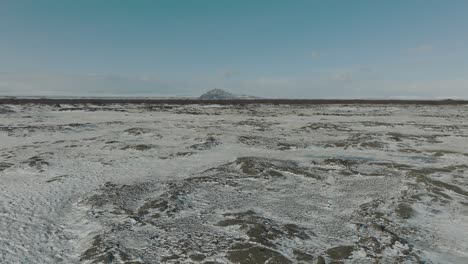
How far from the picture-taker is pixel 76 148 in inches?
1052

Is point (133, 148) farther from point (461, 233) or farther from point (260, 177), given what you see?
point (461, 233)

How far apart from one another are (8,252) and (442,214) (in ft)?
Result: 50.0

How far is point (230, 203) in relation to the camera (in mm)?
15031

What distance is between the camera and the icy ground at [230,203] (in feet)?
35.0

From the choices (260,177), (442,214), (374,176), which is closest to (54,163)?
(260,177)

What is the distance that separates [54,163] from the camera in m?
21.4

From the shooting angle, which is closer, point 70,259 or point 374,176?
point 70,259

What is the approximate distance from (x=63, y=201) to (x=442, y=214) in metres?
15.4

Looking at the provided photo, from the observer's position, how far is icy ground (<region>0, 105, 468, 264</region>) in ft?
35.0

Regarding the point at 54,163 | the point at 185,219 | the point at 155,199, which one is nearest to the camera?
the point at 185,219

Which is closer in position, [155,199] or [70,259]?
[70,259]

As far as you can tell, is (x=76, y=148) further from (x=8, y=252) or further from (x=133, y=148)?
(x=8, y=252)

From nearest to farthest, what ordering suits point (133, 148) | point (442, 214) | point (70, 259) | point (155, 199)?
1. point (70, 259)
2. point (442, 214)
3. point (155, 199)
4. point (133, 148)

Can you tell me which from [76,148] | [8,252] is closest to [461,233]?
[8,252]
